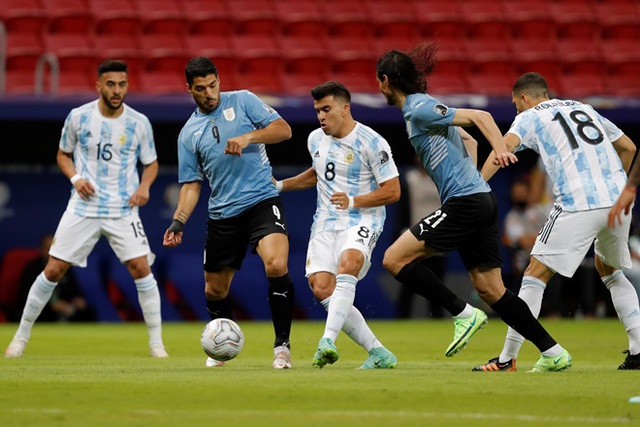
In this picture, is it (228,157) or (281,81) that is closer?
(228,157)

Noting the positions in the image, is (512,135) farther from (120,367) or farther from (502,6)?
(502,6)

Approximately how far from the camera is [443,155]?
832 centimetres

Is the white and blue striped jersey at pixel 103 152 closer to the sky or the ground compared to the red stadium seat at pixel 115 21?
closer to the ground

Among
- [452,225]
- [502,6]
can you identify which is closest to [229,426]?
[452,225]

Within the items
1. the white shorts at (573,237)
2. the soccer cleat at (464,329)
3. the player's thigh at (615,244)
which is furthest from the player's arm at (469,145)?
the soccer cleat at (464,329)

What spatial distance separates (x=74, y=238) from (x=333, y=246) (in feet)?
9.92

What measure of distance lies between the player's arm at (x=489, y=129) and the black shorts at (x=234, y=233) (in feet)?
5.49

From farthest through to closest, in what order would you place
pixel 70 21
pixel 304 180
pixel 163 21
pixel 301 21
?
pixel 301 21
pixel 163 21
pixel 70 21
pixel 304 180

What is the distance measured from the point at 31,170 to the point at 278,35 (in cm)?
525

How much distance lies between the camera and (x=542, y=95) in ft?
28.1

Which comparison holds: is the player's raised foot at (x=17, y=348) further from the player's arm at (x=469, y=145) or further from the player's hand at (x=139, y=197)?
the player's arm at (x=469, y=145)

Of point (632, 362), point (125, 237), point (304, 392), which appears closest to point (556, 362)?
point (632, 362)

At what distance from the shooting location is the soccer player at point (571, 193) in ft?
26.8

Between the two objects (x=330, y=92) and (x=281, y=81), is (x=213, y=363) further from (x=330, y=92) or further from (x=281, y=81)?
(x=281, y=81)
